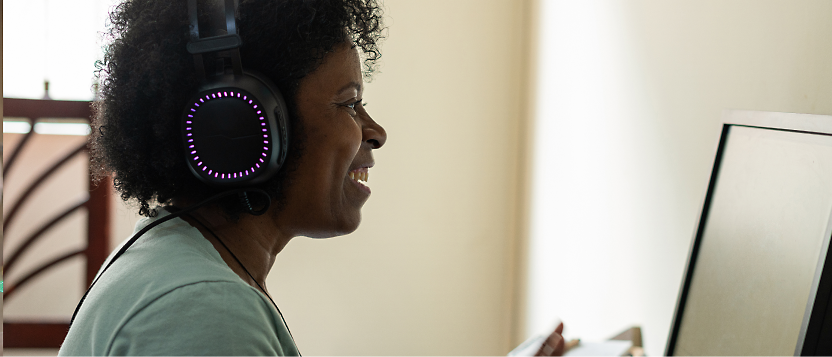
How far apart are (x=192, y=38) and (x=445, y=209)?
1537mm

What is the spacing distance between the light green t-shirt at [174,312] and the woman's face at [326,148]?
0.57ft

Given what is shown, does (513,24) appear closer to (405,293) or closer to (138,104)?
(405,293)

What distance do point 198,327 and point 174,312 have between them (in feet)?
0.09

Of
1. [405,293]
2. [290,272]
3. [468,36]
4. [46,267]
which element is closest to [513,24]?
[468,36]

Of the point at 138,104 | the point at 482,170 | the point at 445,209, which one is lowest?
the point at 445,209

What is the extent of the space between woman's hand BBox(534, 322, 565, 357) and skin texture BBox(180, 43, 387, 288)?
1.41 ft

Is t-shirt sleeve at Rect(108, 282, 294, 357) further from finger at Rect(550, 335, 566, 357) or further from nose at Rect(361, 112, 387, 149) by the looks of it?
finger at Rect(550, 335, 566, 357)

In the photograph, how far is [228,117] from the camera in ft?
2.19

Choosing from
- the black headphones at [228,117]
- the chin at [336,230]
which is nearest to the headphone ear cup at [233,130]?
the black headphones at [228,117]

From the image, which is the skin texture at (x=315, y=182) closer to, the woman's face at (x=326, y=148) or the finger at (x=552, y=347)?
the woman's face at (x=326, y=148)

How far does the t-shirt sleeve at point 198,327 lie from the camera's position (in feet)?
1.64

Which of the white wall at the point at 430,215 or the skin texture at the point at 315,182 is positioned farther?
the white wall at the point at 430,215

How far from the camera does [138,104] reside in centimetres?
71

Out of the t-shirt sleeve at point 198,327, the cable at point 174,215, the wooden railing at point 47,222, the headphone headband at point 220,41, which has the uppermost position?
the headphone headband at point 220,41
